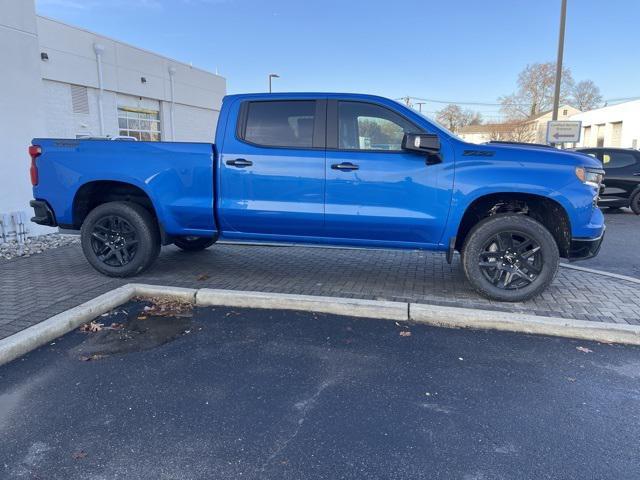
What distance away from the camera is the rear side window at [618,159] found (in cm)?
1305

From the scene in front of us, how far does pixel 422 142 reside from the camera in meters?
4.55

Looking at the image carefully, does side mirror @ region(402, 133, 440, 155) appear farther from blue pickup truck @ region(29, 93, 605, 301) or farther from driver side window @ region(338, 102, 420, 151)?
driver side window @ region(338, 102, 420, 151)

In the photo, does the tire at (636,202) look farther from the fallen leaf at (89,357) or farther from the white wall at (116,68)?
the white wall at (116,68)

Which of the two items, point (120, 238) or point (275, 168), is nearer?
point (275, 168)

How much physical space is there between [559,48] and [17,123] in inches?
671

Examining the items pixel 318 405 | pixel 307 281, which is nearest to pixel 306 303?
pixel 307 281

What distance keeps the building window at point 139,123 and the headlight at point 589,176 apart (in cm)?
1759

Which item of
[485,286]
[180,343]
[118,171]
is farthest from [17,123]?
[485,286]

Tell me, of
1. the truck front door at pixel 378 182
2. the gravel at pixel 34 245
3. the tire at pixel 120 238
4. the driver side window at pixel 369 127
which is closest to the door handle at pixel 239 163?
the truck front door at pixel 378 182

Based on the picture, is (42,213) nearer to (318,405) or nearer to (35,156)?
(35,156)

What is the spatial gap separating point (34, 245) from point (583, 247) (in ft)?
25.1

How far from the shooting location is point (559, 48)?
1675 centimetres

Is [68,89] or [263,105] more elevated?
[68,89]

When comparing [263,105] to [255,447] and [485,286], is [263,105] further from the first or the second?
[255,447]
